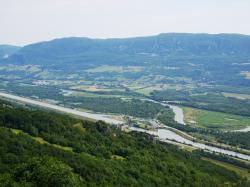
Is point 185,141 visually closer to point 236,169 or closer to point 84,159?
point 236,169

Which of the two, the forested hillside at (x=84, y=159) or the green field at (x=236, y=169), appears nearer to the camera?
the forested hillside at (x=84, y=159)

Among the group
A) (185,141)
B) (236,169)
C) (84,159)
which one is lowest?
(185,141)

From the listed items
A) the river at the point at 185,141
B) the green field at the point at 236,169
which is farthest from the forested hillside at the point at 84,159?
the river at the point at 185,141

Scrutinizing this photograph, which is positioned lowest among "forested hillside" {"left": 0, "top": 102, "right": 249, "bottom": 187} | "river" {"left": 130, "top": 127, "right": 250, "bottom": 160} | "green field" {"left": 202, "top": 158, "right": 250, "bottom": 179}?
"river" {"left": 130, "top": 127, "right": 250, "bottom": 160}

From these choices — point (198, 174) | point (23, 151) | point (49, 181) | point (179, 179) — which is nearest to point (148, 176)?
point (179, 179)

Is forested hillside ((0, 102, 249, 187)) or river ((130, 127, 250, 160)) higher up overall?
forested hillside ((0, 102, 249, 187))

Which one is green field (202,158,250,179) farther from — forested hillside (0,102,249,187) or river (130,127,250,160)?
river (130,127,250,160)

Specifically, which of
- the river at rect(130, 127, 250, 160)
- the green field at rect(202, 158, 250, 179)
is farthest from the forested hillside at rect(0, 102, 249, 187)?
the river at rect(130, 127, 250, 160)

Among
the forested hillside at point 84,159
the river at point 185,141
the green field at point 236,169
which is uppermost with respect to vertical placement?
the forested hillside at point 84,159

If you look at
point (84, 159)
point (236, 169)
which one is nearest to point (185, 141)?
point (236, 169)

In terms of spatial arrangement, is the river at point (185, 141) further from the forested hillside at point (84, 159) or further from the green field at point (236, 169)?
the forested hillside at point (84, 159)
